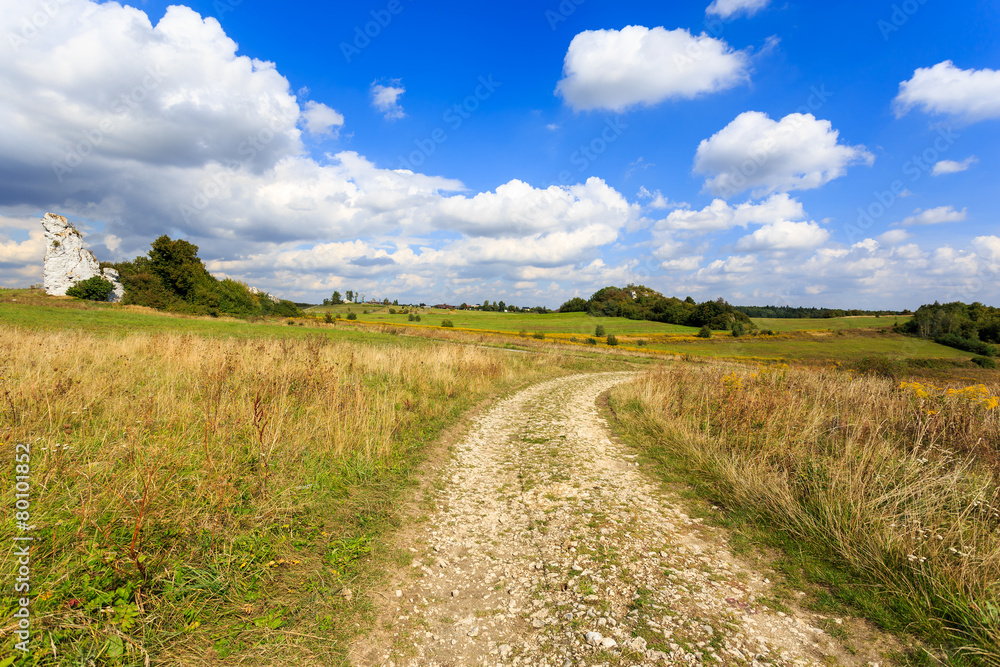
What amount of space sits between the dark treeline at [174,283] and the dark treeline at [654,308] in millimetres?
78672

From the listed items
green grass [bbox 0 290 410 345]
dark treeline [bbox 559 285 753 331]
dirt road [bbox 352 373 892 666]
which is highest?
dark treeline [bbox 559 285 753 331]

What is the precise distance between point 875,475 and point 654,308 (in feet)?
295

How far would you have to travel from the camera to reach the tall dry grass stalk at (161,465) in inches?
127

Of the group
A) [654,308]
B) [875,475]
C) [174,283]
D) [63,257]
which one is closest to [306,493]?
[875,475]

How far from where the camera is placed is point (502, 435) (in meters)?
10.3

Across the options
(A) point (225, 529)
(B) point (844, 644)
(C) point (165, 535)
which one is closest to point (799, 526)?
(B) point (844, 644)

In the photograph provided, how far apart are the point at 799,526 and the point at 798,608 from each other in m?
1.76

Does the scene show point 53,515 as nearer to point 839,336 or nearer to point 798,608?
point 798,608

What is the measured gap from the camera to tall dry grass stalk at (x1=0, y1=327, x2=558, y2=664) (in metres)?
3.22

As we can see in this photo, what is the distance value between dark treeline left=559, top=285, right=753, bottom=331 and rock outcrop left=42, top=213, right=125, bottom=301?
94757 millimetres

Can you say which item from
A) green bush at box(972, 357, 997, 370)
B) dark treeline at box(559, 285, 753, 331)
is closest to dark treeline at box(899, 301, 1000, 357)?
green bush at box(972, 357, 997, 370)

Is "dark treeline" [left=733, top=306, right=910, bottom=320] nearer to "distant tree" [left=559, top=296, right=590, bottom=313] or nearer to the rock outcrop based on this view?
"distant tree" [left=559, top=296, right=590, bottom=313]

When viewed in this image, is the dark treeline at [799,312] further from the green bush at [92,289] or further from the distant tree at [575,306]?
the green bush at [92,289]

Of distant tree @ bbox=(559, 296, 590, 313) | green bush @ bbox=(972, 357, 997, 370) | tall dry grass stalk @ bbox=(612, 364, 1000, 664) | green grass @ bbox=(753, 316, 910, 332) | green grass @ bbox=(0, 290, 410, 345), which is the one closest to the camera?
tall dry grass stalk @ bbox=(612, 364, 1000, 664)
